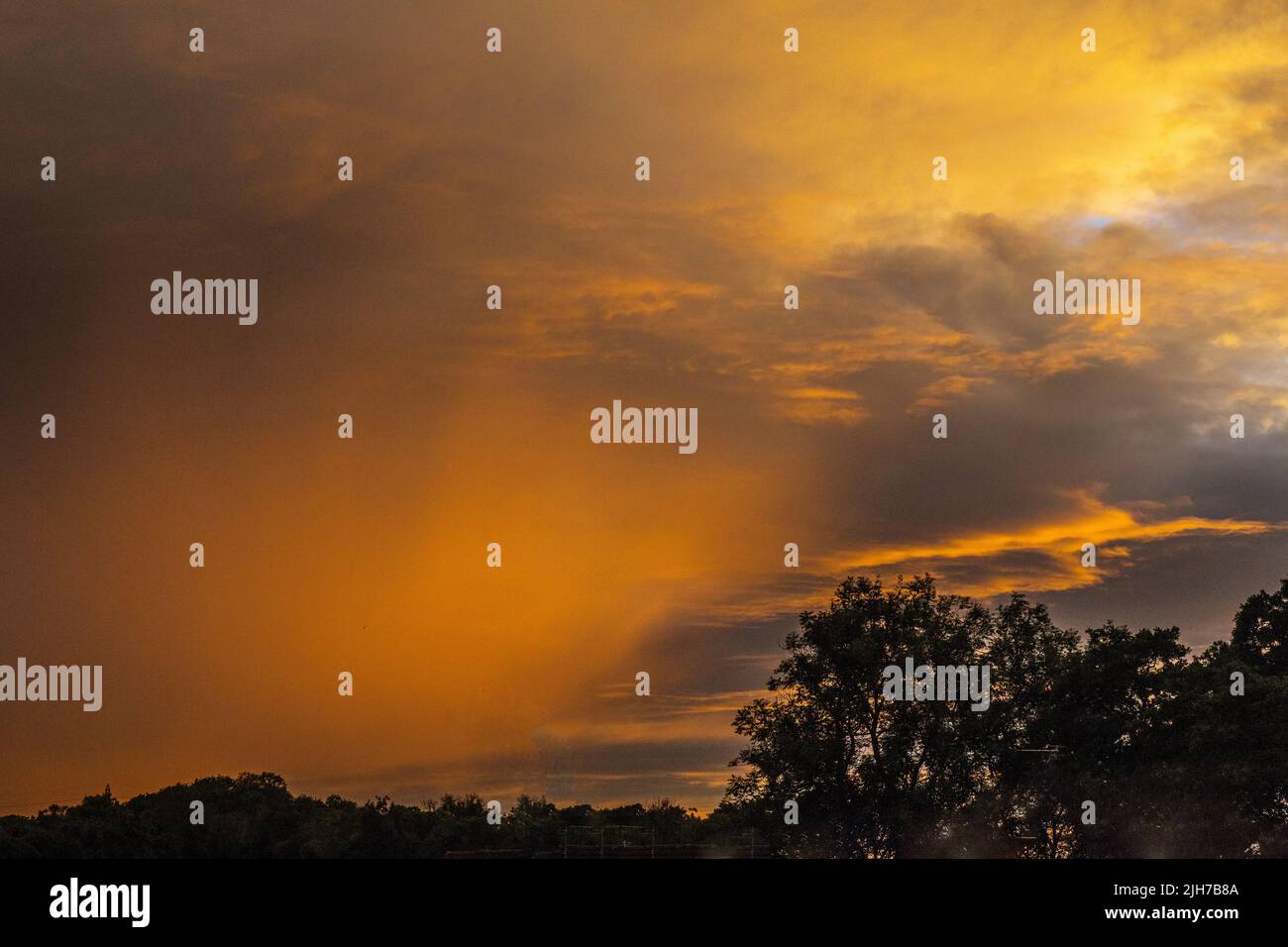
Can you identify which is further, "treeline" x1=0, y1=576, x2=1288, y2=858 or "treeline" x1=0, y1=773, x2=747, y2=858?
"treeline" x1=0, y1=773, x2=747, y2=858

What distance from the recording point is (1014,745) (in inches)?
2709

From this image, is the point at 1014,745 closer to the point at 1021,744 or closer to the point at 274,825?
the point at 1021,744

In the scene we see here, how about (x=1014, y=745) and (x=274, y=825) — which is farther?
(x=274, y=825)

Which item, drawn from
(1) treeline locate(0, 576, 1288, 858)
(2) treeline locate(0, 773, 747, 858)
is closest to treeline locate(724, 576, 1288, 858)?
(1) treeline locate(0, 576, 1288, 858)

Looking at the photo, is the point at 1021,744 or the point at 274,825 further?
the point at 274,825

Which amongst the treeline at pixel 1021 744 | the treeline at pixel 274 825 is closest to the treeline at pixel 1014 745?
the treeline at pixel 1021 744

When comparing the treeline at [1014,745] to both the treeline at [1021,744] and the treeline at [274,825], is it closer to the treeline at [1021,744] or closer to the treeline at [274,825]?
the treeline at [1021,744]

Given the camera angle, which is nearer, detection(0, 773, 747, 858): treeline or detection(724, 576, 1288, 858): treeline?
detection(724, 576, 1288, 858): treeline

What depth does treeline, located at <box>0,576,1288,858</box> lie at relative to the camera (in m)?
62.6

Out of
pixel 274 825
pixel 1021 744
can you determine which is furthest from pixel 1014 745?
pixel 274 825

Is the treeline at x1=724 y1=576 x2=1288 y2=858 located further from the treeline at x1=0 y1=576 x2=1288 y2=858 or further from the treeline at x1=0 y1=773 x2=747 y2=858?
the treeline at x1=0 y1=773 x2=747 y2=858
